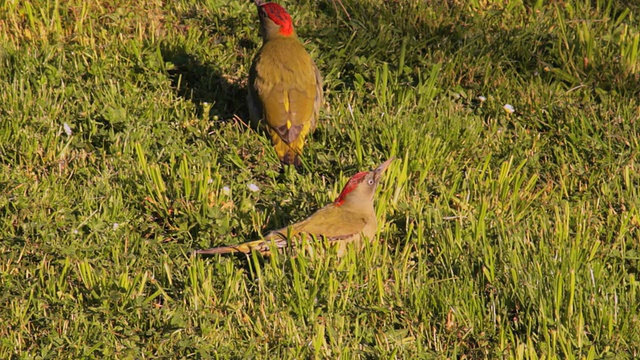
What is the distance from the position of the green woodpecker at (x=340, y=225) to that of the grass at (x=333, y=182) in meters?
0.11

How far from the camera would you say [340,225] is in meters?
5.48

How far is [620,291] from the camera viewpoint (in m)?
5.07

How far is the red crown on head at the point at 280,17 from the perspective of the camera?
23.5 ft

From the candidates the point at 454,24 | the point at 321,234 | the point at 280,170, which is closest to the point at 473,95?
the point at 454,24

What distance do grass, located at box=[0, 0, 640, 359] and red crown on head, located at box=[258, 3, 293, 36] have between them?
52 centimetres

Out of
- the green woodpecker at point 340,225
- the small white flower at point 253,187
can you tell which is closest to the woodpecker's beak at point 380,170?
the green woodpecker at point 340,225

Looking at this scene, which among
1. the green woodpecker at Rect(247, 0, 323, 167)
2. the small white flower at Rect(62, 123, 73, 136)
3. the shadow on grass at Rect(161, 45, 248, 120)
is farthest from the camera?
the shadow on grass at Rect(161, 45, 248, 120)

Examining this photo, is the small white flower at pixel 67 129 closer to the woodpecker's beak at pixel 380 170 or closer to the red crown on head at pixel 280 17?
the red crown on head at pixel 280 17

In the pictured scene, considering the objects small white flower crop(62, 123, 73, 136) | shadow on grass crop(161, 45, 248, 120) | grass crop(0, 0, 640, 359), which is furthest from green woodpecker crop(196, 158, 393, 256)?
shadow on grass crop(161, 45, 248, 120)

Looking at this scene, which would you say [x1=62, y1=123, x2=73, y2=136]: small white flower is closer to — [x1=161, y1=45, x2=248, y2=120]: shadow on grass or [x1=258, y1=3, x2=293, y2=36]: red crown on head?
[x1=161, y1=45, x2=248, y2=120]: shadow on grass

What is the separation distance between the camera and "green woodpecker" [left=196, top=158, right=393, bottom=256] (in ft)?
17.5

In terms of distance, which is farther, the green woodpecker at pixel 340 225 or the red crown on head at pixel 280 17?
the red crown on head at pixel 280 17

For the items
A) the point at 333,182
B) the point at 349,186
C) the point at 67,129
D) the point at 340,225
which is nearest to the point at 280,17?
the point at 333,182

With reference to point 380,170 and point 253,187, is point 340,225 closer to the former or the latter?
point 380,170
